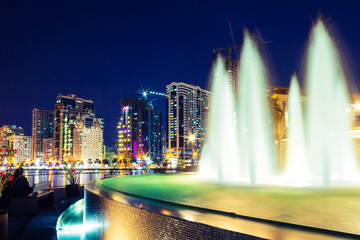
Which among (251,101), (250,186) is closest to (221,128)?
(251,101)

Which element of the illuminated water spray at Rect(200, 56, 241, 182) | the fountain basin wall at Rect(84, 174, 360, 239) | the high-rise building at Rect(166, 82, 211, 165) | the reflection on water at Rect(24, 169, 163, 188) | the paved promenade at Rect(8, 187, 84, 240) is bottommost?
the reflection on water at Rect(24, 169, 163, 188)

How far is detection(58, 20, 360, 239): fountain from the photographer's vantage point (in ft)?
10.0

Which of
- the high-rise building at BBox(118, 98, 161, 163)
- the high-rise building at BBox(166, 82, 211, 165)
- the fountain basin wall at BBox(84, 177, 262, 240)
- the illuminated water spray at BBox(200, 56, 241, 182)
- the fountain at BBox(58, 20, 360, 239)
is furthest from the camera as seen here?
the high-rise building at BBox(118, 98, 161, 163)

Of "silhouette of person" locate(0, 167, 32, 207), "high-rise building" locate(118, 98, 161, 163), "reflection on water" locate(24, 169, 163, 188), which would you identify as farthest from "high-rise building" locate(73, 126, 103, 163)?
"silhouette of person" locate(0, 167, 32, 207)

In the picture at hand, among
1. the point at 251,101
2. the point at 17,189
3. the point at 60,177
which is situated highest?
the point at 251,101

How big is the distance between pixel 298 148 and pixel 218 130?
16.8m

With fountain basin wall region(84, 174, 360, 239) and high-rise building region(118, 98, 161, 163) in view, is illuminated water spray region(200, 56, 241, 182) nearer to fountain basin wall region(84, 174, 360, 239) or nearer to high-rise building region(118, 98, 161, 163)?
fountain basin wall region(84, 174, 360, 239)

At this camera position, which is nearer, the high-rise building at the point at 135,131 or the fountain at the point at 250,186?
the fountain at the point at 250,186

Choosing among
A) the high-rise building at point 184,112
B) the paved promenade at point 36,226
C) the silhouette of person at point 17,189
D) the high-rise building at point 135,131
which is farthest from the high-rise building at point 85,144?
the paved promenade at point 36,226

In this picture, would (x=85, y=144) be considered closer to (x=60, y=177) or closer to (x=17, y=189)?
(x=60, y=177)

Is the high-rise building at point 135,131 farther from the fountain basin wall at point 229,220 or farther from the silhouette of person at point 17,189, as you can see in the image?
the fountain basin wall at point 229,220

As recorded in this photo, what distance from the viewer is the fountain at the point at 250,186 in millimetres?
3049

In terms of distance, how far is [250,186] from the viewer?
26.2 feet

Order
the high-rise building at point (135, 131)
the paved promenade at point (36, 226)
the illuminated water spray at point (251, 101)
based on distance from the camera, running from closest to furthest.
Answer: the paved promenade at point (36, 226) < the illuminated water spray at point (251, 101) < the high-rise building at point (135, 131)
